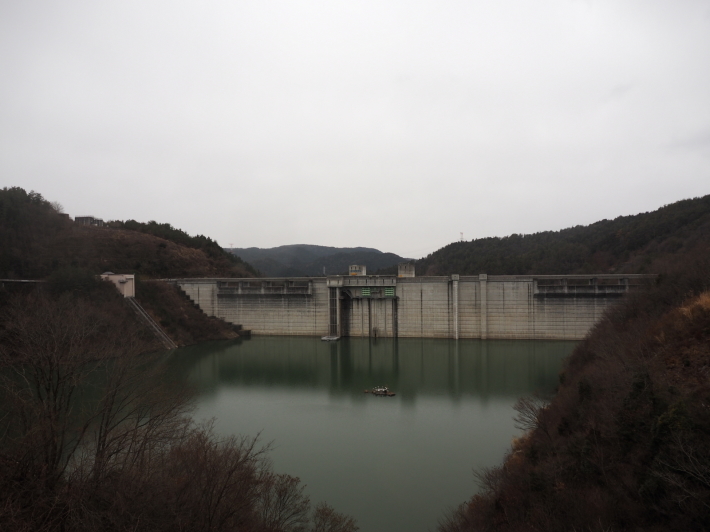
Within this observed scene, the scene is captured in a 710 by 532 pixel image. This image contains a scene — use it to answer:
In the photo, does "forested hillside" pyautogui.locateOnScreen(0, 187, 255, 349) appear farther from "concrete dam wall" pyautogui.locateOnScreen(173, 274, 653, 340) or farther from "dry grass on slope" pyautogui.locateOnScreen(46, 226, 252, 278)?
"concrete dam wall" pyautogui.locateOnScreen(173, 274, 653, 340)

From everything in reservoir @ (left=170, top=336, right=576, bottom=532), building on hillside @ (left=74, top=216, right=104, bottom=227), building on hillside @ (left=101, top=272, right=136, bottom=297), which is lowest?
reservoir @ (left=170, top=336, right=576, bottom=532)

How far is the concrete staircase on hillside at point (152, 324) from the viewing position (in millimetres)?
25875

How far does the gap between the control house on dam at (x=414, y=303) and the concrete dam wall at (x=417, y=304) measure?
0.05 m

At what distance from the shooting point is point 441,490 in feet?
29.6

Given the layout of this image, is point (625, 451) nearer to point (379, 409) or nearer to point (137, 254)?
point (379, 409)

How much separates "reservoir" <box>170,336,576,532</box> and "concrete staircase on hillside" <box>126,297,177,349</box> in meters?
1.07

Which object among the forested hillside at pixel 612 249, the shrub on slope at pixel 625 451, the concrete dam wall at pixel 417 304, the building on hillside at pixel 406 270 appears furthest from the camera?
the forested hillside at pixel 612 249

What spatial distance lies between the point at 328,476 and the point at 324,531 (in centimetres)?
322

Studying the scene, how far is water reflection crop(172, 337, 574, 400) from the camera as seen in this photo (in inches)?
677

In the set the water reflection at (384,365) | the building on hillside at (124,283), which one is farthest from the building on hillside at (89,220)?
the water reflection at (384,365)

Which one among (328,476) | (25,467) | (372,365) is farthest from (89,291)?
(25,467)

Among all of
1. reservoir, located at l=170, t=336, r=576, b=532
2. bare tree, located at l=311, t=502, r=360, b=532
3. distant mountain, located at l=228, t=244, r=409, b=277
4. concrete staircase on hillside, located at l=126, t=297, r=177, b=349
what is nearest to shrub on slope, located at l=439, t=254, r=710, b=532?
reservoir, located at l=170, t=336, r=576, b=532

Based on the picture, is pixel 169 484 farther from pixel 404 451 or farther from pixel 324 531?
pixel 404 451

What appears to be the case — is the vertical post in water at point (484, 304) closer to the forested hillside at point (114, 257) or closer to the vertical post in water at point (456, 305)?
the vertical post in water at point (456, 305)
